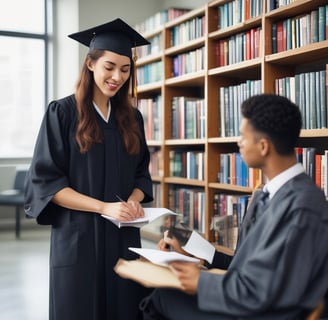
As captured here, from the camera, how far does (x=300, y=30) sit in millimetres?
2805

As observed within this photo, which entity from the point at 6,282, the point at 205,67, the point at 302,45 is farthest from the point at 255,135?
the point at 6,282

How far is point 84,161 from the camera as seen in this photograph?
167 cm

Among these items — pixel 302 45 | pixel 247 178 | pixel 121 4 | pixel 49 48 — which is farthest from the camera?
pixel 49 48

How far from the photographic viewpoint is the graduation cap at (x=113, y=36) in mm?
1734

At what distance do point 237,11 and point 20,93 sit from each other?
349cm

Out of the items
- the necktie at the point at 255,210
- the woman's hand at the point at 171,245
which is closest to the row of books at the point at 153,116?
the woman's hand at the point at 171,245

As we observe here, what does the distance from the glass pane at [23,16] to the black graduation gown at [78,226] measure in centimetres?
455

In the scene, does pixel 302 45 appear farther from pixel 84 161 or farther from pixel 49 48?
pixel 49 48

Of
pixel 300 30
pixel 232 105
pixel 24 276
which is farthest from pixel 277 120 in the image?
pixel 24 276

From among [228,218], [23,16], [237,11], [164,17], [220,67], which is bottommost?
[228,218]

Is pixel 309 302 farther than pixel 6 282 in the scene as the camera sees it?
No

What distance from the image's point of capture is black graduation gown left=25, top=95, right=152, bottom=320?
1.63 m

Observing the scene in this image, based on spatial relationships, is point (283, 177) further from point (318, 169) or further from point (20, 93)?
point (20, 93)

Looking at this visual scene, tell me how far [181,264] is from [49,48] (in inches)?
206
